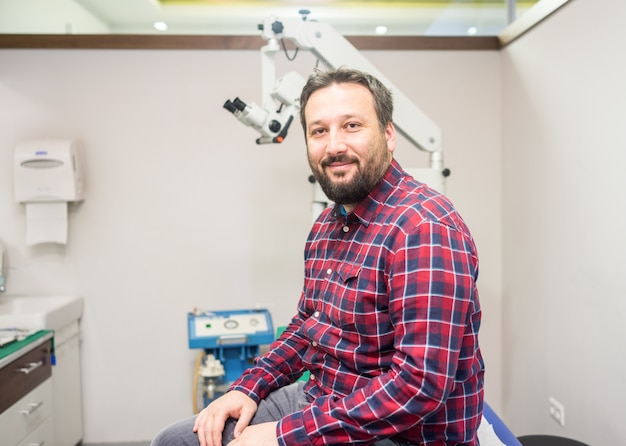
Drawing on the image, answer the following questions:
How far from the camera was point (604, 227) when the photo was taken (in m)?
1.79

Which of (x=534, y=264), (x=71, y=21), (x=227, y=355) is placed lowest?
(x=227, y=355)

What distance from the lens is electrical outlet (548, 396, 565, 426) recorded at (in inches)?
82.5

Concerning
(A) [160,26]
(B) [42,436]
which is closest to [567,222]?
(A) [160,26]

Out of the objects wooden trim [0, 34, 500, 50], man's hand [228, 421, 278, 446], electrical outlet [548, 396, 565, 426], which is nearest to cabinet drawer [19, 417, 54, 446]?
man's hand [228, 421, 278, 446]

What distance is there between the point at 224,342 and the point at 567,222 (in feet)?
4.85

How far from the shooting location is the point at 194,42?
2.60m

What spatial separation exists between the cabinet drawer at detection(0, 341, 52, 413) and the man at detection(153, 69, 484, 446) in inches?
36.2

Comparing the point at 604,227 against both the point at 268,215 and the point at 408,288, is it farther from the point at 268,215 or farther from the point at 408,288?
the point at 268,215

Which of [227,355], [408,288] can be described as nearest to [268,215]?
[227,355]

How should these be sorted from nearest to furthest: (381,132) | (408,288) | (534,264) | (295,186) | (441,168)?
(408,288), (381,132), (441,168), (534,264), (295,186)

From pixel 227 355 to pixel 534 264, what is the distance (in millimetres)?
1431

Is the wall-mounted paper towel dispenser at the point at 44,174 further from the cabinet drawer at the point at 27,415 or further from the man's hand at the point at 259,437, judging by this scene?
the man's hand at the point at 259,437

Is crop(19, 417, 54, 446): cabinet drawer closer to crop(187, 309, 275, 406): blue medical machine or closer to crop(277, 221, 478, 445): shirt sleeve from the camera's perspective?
crop(187, 309, 275, 406): blue medical machine

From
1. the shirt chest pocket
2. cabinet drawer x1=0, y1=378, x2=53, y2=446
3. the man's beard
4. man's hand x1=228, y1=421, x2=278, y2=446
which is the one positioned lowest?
cabinet drawer x1=0, y1=378, x2=53, y2=446
